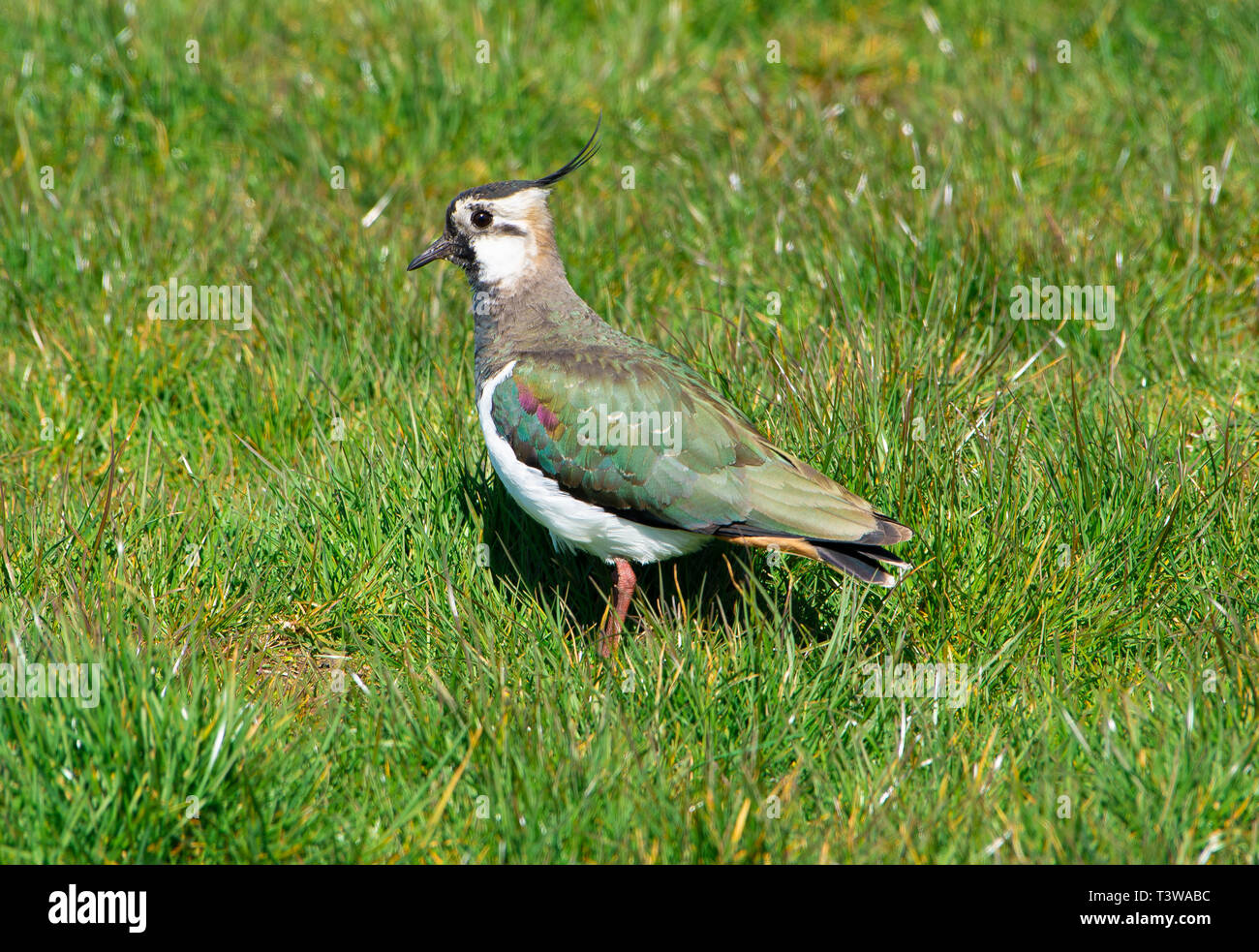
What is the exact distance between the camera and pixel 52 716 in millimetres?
3156

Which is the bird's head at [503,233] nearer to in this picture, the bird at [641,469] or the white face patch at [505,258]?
the white face patch at [505,258]

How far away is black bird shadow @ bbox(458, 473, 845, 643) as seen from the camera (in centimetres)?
445

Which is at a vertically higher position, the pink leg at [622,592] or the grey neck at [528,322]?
the grey neck at [528,322]

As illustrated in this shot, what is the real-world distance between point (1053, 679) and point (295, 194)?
438 centimetres

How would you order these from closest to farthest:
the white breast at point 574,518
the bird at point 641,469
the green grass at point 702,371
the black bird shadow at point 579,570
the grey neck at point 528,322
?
the green grass at point 702,371, the bird at point 641,469, the white breast at point 574,518, the grey neck at point 528,322, the black bird shadow at point 579,570

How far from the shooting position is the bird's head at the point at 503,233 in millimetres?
4504

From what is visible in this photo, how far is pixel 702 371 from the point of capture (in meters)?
5.00

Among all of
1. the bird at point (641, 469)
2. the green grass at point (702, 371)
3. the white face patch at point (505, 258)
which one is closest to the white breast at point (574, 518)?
the bird at point (641, 469)

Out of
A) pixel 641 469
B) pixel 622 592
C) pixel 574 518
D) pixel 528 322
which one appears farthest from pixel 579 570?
pixel 528 322

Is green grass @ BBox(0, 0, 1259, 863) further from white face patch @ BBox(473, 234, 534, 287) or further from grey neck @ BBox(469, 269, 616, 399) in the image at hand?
white face patch @ BBox(473, 234, 534, 287)

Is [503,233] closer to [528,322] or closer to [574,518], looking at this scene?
[528,322]

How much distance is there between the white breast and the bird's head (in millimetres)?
651

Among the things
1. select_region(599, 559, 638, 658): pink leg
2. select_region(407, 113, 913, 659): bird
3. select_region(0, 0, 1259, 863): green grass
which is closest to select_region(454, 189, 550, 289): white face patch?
select_region(407, 113, 913, 659): bird

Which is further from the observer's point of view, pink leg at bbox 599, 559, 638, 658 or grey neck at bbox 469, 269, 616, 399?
grey neck at bbox 469, 269, 616, 399
